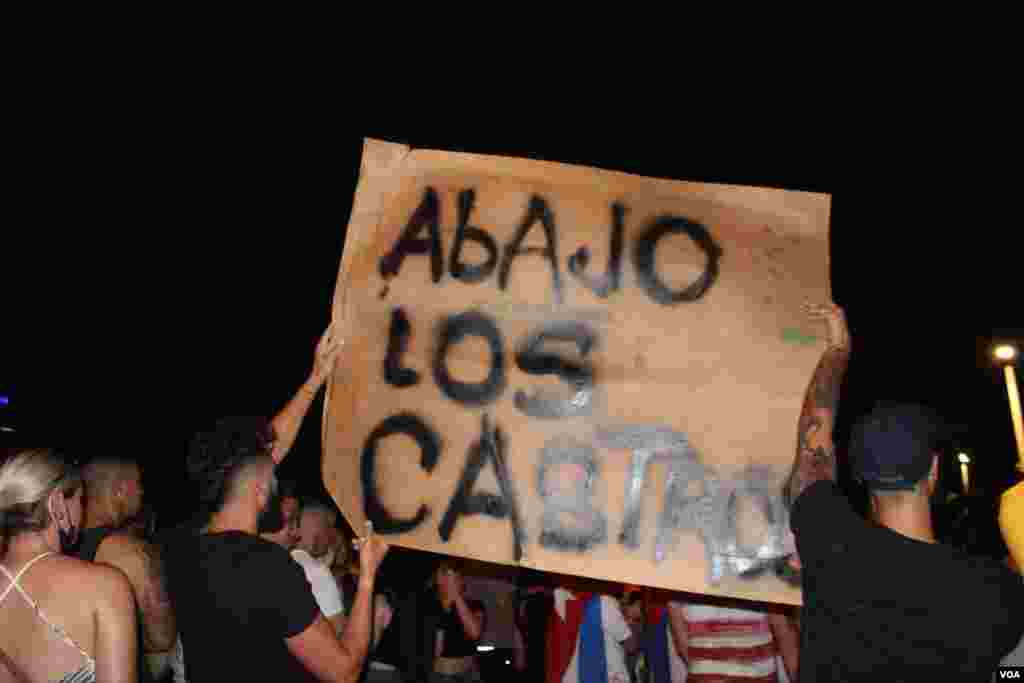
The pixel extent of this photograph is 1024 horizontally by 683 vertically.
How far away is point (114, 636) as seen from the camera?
2.45m

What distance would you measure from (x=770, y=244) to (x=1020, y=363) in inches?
518

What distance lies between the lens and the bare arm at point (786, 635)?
4438 millimetres

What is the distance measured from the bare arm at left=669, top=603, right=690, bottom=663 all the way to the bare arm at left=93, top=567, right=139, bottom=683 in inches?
109

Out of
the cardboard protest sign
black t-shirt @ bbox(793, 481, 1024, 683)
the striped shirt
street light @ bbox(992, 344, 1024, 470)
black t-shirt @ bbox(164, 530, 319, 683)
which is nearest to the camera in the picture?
black t-shirt @ bbox(793, 481, 1024, 683)

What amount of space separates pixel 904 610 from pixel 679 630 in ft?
7.97

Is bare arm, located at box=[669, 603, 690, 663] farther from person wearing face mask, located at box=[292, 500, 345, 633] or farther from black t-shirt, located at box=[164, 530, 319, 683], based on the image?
black t-shirt, located at box=[164, 530, 319, 683]

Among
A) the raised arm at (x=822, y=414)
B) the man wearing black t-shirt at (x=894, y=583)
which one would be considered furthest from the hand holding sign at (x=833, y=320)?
the man wearing black t-shirt at (x=894, y=583)

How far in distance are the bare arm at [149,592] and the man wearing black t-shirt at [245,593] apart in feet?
1.77

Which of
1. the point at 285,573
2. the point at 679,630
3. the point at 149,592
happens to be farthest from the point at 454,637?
the point at 285,573

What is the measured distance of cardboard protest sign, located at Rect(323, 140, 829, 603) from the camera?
10.7 feet

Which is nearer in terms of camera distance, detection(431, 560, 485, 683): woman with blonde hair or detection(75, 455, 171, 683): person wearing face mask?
detection(75, 455, 171, 683): person wearing face mask

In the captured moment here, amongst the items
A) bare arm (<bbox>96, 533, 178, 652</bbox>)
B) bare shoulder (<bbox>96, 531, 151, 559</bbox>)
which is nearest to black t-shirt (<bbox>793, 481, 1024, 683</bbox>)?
bare arm (<bbox>96, 533, 178, 652</bbox>)

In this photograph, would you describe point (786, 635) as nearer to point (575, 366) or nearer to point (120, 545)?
point (575, 366)

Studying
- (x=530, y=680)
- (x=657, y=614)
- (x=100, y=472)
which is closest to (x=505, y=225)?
(x=100, y=472)
